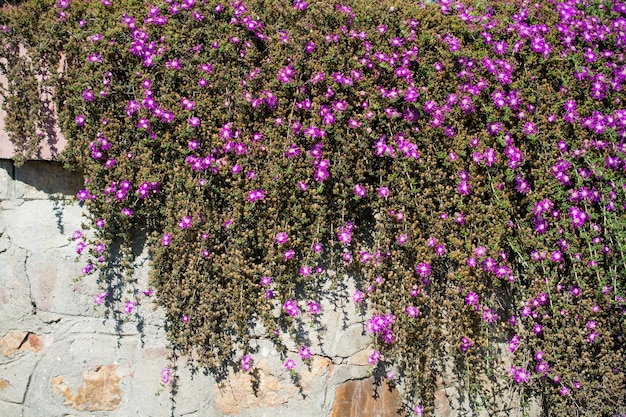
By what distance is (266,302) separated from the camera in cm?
230

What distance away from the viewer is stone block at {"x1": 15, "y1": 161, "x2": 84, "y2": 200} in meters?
2.37

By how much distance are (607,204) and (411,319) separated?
1.09 meters

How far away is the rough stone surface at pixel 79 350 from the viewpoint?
2.36 m

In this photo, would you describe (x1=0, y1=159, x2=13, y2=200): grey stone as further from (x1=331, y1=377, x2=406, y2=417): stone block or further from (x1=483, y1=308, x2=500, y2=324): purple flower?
(x1=483, y1=308, x2=500, y2=324): purple flower

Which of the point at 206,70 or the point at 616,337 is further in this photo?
the point at 616,337

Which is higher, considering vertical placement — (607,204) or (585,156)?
(585,156)

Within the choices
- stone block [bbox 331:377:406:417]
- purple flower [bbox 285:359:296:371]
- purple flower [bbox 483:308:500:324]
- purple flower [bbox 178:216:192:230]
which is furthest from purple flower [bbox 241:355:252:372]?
purple flower [bbox 483:308:500:324]

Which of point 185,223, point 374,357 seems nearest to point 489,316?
point 374,357

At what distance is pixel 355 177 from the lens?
2.38 meters

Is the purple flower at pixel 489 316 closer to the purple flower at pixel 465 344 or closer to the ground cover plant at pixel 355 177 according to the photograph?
the ground cover plant at pixel 355 177

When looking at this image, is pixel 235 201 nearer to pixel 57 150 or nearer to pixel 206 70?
pixel 206 70

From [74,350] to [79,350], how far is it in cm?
2

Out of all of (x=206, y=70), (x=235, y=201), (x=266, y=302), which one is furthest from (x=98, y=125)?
(x=266, y=302)

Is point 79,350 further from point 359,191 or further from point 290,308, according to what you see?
point 359,191
